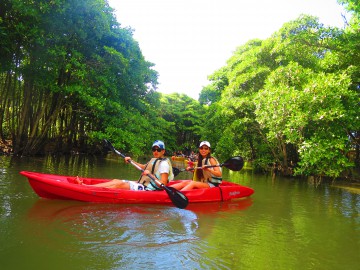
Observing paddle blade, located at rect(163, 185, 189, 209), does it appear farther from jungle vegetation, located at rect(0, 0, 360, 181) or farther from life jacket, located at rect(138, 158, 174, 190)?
jungle vegetation, located at rect(0, 0, 360, 181)

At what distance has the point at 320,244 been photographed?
416cm

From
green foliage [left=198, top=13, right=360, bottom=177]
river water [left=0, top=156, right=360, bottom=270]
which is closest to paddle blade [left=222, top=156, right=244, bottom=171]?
river water [left=0, top=156, right=360, bottom=270]

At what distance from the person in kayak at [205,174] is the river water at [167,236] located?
589 mm

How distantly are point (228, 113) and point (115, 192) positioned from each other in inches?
470

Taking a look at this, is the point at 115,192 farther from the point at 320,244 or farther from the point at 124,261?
the point at 320,244

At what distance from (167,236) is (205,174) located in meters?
3.07

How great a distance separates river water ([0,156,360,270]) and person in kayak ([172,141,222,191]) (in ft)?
1.93

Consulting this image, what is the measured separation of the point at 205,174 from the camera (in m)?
6.94

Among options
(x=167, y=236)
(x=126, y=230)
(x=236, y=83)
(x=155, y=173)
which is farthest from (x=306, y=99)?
(x=126, y=230)

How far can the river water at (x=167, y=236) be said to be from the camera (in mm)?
3105

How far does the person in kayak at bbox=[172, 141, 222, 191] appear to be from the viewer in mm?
6508

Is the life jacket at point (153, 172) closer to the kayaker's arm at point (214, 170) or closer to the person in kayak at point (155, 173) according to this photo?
the person in kayak at point (155, 173)

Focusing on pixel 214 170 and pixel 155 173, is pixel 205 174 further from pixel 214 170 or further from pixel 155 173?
pixel 155 173

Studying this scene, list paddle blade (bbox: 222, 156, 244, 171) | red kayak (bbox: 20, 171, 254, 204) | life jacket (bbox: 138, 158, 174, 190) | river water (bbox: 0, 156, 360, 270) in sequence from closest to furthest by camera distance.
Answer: river water (bbox: 0, 156, 360, 270) < red kayak (bbox: 20, 171, 254, 204) < life jacket (bbox: 138, 158, 174, 190) < paddle blade (bbox: 222, 156, 244, 171)
